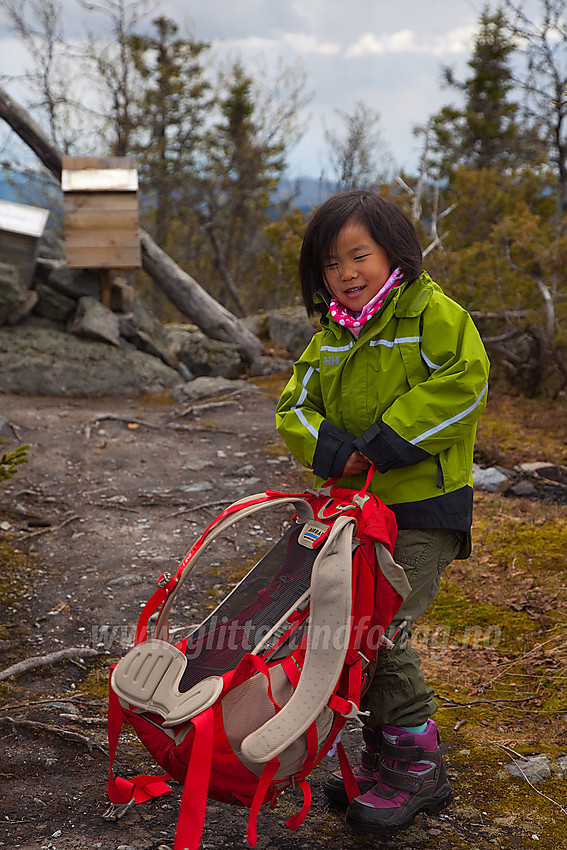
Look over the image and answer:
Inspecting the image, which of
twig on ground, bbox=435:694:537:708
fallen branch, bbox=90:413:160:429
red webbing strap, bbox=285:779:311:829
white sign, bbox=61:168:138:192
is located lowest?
twig on ground, bbox=435:694:537:708

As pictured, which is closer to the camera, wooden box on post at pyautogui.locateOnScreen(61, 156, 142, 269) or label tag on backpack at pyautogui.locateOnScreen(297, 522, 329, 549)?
label tag on backpack at pyautogui.locateOnScreen(297, 522, 329, 549)

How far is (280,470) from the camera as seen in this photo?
227 inches

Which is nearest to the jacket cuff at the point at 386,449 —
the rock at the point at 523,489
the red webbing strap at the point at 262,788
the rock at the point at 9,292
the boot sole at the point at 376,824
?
the red webbing strap at the point at 262,788

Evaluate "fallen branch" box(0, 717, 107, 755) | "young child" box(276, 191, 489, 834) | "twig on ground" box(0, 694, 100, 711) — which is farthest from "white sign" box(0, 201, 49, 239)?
"young child" box(276, 191, 489, 834)

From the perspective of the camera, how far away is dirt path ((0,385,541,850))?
7.14ft

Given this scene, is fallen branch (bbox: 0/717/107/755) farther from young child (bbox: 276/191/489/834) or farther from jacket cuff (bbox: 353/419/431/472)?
jacket cuff (bbox: 353/419/431/472)

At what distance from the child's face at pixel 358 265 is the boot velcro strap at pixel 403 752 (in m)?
1.34

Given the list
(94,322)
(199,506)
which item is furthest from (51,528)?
(94,322)

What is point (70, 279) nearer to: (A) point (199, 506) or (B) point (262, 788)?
(A) point (199, 506)

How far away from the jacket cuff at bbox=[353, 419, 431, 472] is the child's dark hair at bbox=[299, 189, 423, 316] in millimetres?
490

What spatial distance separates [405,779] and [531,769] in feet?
1.79

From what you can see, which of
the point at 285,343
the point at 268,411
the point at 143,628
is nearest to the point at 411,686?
the point at 143,628

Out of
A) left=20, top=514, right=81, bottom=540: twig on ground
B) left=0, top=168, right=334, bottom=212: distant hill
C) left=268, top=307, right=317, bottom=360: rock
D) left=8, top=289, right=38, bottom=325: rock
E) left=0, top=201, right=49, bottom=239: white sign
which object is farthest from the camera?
left=0, top=168, right=334, bottom=212: distant hill

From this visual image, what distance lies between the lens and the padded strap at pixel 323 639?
177 centimetres
